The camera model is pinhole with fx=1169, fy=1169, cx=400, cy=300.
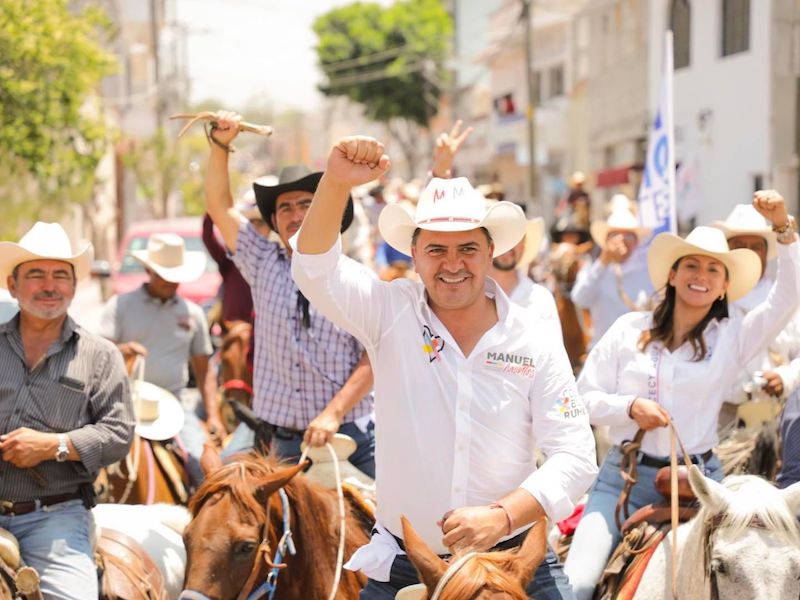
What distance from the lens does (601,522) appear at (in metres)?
5.29

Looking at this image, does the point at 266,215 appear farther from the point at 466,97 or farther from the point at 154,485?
the point at 466,97

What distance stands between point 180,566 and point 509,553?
2.94 meters

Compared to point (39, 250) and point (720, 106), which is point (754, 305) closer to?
point (39, 250)

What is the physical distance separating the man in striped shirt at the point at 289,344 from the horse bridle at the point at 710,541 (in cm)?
190

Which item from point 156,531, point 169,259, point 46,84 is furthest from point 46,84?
point 156,531

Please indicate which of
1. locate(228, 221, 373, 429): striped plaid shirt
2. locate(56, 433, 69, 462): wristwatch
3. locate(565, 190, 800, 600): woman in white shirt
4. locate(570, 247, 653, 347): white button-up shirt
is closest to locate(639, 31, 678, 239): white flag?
locate(570, 247, 653, 347): white button-up shirt

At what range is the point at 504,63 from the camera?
46.2 m

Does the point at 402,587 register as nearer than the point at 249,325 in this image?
Yes

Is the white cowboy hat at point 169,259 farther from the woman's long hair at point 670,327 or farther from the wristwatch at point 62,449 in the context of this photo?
the woman's long hair at point 670,327

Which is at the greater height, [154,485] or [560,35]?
[560,35]

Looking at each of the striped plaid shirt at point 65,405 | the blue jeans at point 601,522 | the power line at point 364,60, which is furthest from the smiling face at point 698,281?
the power line at point 364,60

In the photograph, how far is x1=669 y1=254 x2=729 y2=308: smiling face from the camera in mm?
5352

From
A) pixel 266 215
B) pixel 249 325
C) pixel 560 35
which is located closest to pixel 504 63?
pixel 560 35

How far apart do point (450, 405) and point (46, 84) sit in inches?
532
